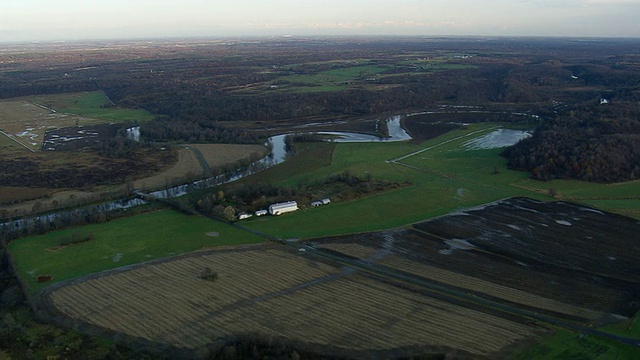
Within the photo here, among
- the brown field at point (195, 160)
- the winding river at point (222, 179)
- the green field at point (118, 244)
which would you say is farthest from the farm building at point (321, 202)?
the brown field at point (195, 160)

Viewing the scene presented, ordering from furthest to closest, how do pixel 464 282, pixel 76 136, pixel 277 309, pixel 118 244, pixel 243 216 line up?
pixel 76 136 → pixel 243 216 → pixel 118 244 → pixel 464 282 → pixel 277 309

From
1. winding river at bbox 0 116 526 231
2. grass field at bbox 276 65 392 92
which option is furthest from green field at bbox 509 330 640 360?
grass field at bbox 276 65 392 92

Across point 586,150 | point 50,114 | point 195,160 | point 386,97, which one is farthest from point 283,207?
point 50,114

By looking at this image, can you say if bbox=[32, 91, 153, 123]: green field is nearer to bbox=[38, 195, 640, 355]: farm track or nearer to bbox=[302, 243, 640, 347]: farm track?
bbox=[38, 195, 640, 355]: farm track

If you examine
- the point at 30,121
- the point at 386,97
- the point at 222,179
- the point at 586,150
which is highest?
the point at 386,97

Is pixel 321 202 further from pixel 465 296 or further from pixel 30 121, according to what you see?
pixel 30 121

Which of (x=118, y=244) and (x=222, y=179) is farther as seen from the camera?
(x=222, y=179)

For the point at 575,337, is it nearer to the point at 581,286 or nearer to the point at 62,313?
the point at 581,286

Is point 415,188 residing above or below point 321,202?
above

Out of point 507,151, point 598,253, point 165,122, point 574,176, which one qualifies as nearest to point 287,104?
point 165,122
